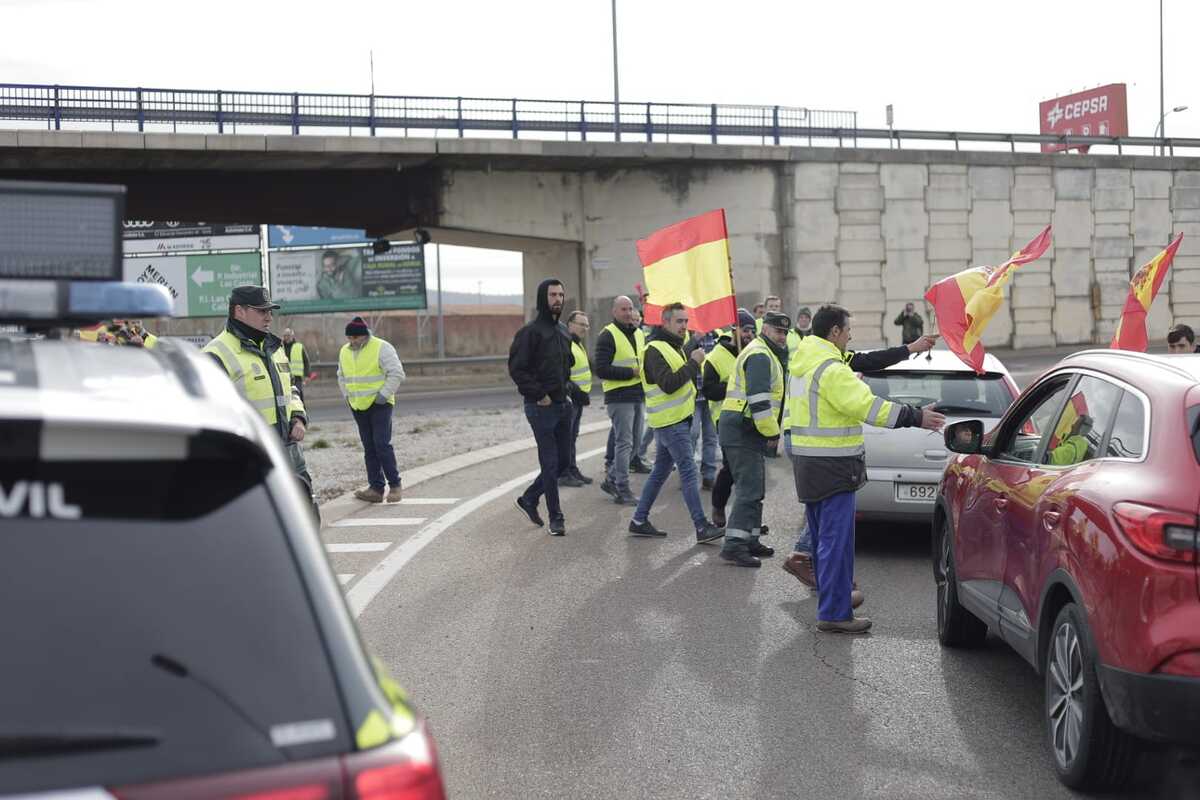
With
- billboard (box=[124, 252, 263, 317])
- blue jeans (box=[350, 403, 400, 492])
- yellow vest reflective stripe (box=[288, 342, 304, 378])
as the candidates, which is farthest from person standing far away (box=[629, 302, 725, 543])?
billboard (box=[124, 252, 263, 317])

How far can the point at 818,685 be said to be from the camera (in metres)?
6.48

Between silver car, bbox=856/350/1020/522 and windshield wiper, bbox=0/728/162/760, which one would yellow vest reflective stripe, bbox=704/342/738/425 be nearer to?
silver car, bbox=856/350/1020/522

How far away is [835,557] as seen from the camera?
759cm

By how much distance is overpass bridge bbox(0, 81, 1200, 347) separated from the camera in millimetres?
32844

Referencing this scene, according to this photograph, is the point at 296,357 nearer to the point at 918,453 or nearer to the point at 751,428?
the point at 751,428

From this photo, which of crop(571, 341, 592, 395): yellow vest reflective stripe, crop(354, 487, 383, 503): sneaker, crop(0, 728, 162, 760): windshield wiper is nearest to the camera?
crop(0, 728, 162, 760): windshield wiper

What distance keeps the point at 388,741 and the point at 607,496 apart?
11.7 metres

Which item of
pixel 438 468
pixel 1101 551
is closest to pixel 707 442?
pixel 438 468

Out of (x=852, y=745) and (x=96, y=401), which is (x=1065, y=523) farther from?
(x=96, y=401)

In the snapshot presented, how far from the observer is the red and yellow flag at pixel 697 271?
11453 mm

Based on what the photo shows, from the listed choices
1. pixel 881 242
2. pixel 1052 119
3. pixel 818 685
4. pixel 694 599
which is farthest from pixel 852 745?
pixel 1052 119

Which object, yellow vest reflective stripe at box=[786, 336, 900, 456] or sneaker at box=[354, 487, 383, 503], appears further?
sneaker at box=[354, 487, 383, 503]

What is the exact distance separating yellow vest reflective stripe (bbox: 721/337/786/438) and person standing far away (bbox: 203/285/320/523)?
314 cm

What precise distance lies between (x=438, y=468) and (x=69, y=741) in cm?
1495
